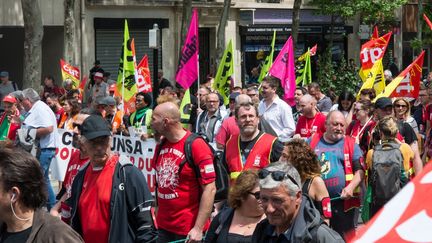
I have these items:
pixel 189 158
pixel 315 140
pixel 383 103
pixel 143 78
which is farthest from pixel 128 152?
pixel 143 78

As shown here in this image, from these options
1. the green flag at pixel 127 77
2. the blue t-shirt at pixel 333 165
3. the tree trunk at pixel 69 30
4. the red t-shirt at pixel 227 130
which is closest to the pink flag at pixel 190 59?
the green flag at pixel 127 77

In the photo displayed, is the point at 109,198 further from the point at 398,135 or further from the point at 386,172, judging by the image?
the point at 398,135

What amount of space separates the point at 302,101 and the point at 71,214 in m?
5.26

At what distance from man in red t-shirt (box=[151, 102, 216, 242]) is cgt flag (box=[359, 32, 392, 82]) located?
33.4 ft

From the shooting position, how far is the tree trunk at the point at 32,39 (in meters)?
21.2

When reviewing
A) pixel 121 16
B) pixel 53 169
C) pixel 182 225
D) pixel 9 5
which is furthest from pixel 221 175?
pixel 121 16

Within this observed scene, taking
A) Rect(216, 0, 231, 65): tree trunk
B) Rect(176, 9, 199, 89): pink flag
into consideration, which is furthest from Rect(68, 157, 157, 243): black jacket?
Rect(216, 0, 231, 65): tree trunk

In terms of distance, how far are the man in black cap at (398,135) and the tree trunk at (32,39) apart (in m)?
12.4

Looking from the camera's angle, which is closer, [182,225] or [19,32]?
[182,225]

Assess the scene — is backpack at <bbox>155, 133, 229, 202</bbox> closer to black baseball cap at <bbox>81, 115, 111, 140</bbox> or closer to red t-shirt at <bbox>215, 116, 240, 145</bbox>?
black baseball cap at <bbox>81, 115, 111, 140</bbox>

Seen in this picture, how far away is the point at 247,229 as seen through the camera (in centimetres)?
532

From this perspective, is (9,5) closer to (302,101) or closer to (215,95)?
(215,95)

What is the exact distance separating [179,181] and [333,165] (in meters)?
1.89

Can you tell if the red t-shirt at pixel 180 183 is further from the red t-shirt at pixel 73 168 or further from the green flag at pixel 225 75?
the green flag at pixel 225 75
